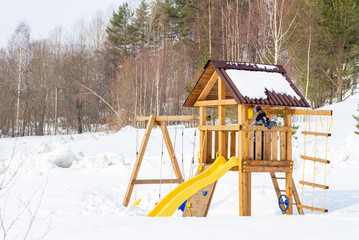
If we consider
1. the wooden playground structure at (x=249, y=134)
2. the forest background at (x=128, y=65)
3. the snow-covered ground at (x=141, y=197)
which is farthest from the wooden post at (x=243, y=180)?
the forest background at (x=128, y=65)

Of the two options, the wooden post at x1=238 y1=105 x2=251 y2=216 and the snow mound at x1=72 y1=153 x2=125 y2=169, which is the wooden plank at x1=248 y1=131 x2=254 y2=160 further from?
the snow mound at x1=72 y1=153 x2=125 y2=169

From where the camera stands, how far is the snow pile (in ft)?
27.7

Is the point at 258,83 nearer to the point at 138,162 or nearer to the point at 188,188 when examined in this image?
the point at 188,188

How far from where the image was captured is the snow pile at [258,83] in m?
8.45

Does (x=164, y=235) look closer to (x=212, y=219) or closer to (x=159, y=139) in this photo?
(x=212, y=219)

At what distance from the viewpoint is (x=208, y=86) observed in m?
9.63

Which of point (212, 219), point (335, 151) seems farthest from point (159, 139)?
point (212, 219)

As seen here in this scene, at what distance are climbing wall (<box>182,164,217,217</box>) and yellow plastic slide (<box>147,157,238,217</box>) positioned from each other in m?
0.29

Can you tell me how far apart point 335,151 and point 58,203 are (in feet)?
34.3

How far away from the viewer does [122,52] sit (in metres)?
37.8

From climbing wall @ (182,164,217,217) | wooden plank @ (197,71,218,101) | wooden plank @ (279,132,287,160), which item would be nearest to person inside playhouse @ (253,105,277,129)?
wooden plank @ (279,132,287,160)

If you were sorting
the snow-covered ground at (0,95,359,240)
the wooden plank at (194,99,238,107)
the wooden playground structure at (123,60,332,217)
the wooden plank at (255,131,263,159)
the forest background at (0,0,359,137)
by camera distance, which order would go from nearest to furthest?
the snow-covered ground at (0,95,359,240) → the wooden playground structure at (123,60,332,217) → the wooden plank at (255,131,263,159) → the wooden plank at (194,99,238,107) → the forest background at (0,0,359,137)

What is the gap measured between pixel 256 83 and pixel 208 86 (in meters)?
1.29

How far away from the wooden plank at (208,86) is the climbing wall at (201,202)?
2.29m
